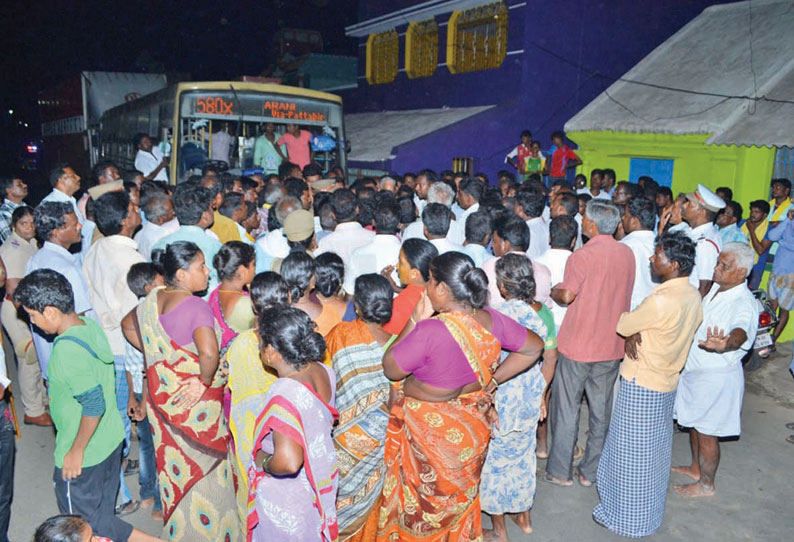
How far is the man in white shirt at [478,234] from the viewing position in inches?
184

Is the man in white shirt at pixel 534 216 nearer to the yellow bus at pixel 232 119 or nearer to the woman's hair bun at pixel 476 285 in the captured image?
the woman's hair bun at pixel 476 285

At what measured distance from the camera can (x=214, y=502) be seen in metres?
3.51

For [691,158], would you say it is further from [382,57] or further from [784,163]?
[382,57]

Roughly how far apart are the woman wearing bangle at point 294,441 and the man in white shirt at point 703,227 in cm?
374

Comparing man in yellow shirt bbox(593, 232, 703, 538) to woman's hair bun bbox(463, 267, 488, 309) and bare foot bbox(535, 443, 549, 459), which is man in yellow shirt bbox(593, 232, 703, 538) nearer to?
bare foot bbox(535, 443, 549, 459)

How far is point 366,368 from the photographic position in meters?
3.33

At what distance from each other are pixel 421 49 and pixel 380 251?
44.1 feet

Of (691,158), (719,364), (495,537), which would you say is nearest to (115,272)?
(495,537)

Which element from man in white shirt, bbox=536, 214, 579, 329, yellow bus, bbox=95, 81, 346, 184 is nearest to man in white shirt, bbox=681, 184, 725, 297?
man in white shirt, bbox=536, 214, 579, 329

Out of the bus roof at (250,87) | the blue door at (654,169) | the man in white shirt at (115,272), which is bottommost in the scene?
the man in white shirt at (115,272)

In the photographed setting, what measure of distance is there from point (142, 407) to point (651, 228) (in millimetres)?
4008

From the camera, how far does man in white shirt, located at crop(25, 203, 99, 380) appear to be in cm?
430

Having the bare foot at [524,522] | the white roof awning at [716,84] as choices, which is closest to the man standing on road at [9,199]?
the bare foot at [524,522]

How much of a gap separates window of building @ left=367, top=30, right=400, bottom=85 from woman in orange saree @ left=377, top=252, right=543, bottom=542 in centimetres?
1584
